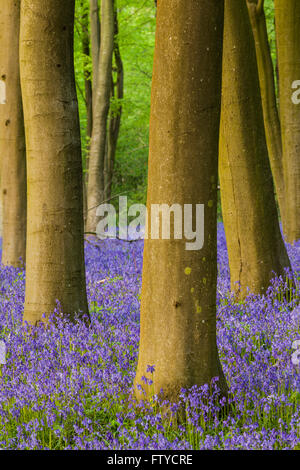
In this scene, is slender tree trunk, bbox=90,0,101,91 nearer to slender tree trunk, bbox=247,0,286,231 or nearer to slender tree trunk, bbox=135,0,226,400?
slender tree trunk, bbox=247,0,286,231

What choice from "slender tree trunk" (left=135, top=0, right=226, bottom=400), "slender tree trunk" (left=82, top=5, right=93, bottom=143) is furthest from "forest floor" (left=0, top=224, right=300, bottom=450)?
"slender tree trunk" (left=82, top=5, right=93, bottom=143)

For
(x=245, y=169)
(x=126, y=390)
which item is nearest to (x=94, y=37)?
(x=245, y=169)

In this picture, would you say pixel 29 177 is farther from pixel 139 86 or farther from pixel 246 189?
pixel 139 86

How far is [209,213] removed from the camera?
3.28 m

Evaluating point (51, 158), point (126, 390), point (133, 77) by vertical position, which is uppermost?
point (133, 77)

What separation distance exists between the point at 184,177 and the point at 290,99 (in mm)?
7911

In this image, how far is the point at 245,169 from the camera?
5.94 metres

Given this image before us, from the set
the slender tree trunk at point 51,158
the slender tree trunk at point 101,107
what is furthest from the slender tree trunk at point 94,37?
the slender tree trunk at point 51,158

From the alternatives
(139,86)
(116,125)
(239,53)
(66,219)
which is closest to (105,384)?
(66,219)

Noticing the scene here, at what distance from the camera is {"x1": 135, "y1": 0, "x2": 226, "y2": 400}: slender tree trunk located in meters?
3.18

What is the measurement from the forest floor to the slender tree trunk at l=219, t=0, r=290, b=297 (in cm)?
62

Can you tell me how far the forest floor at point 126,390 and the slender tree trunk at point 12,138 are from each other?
3.14 m

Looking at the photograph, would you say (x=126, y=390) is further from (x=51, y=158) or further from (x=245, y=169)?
(x=245, y=169)

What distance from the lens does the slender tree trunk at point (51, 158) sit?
199 inches
